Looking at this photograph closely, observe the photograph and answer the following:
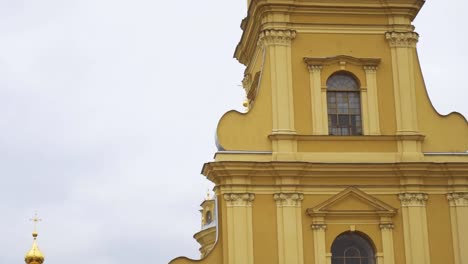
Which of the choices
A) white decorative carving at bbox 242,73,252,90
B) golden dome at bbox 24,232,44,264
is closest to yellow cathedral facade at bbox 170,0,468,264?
white decorative carving at bbox 242,73,252,90

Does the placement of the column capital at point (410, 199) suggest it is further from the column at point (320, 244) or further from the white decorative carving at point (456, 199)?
the column at point (320, 244)

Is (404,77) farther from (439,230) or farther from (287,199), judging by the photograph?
(287,199)

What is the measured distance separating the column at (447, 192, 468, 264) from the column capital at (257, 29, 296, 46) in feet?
19.0

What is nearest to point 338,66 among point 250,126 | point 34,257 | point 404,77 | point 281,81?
point 281,81

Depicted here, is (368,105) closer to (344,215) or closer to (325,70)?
(325,70)

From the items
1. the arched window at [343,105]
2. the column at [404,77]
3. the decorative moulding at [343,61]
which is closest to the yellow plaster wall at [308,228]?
the arched window at [343,105]

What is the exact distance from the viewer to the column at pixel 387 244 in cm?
2527

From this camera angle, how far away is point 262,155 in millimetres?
25594

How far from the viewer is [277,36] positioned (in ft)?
87.0

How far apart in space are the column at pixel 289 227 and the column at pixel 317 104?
6.30 ft

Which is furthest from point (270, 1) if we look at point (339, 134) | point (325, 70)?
point (339, 134)

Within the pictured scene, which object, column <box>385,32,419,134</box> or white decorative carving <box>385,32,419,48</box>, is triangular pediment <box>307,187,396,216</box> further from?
white decorative carving <box>385,32,419,48</box>

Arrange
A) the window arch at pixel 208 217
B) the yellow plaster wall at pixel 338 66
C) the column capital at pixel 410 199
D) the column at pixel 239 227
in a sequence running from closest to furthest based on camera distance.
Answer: the column at pixel 239 227 < the column capital at pixel 410 199 < the yellow plaster wall at pixel 338 66 < the window arch at pixel 208 217

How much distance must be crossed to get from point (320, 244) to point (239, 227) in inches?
82.0
